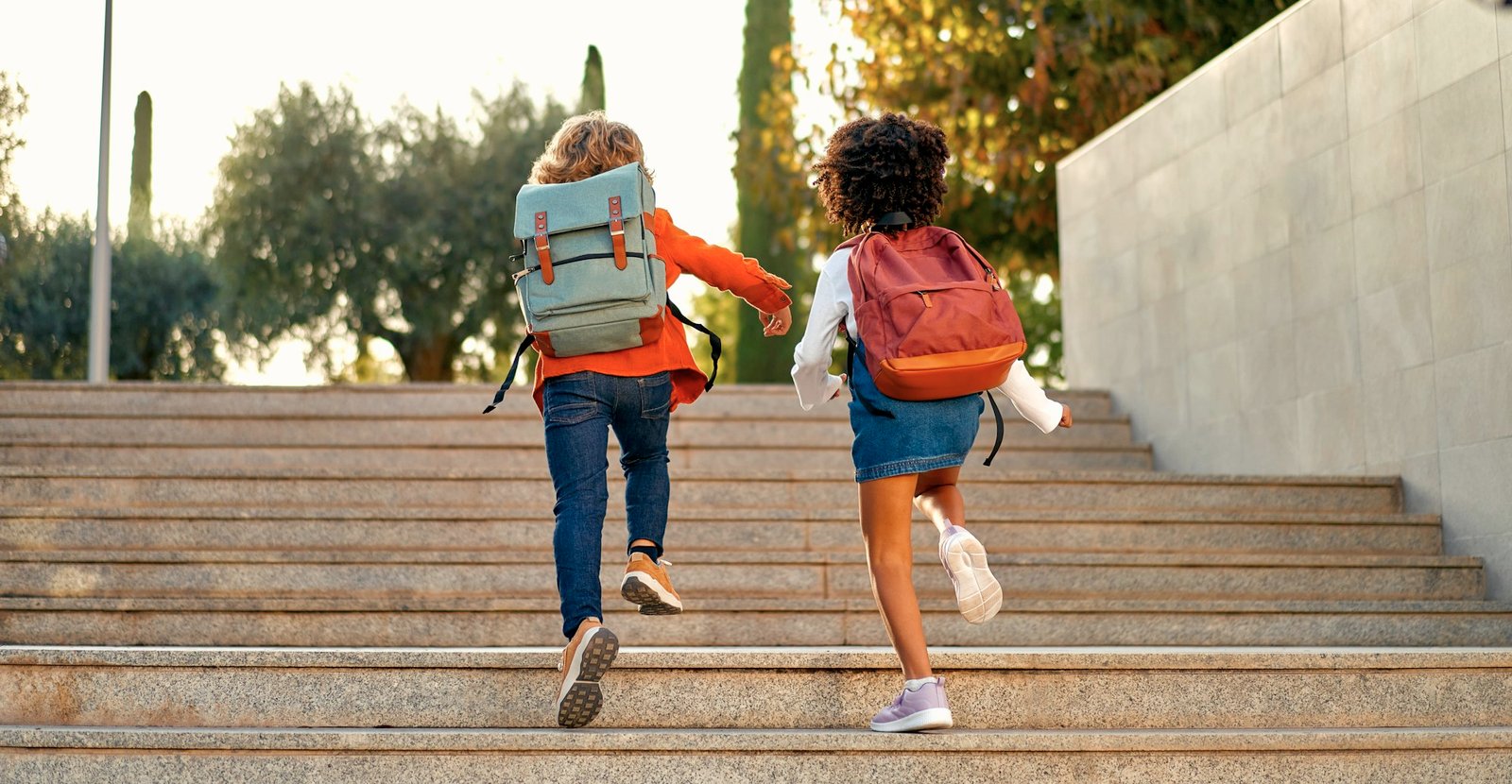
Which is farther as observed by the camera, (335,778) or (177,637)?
A: (177,637)

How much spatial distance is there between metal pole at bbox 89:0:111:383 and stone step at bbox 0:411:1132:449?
251 centimetres

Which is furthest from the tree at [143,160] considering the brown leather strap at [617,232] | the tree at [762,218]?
the brown leather strap at [617,232]

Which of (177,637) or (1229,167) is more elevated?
(1229,167)

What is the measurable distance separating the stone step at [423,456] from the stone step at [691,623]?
225cm

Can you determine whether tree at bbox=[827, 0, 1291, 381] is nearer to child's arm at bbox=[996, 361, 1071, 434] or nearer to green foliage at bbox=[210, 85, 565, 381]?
A: green foliage at bbox=[210, 85, 565, 381]

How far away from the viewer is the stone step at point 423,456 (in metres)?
8.12

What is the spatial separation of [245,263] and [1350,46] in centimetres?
1482

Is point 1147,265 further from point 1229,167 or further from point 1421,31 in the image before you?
point 1421,31

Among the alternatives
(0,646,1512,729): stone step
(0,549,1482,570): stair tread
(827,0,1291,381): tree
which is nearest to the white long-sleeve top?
(0,646,1512,729): stone step

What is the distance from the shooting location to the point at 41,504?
702cm

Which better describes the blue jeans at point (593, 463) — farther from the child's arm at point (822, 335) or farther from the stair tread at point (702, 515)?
the stair tread at point (702, 515)

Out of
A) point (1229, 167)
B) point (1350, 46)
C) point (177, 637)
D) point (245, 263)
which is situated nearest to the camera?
point (177, 637)

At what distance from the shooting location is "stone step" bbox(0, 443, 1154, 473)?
8.12 meters

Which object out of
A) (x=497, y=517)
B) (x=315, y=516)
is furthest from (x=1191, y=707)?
(x=315, y=516)
